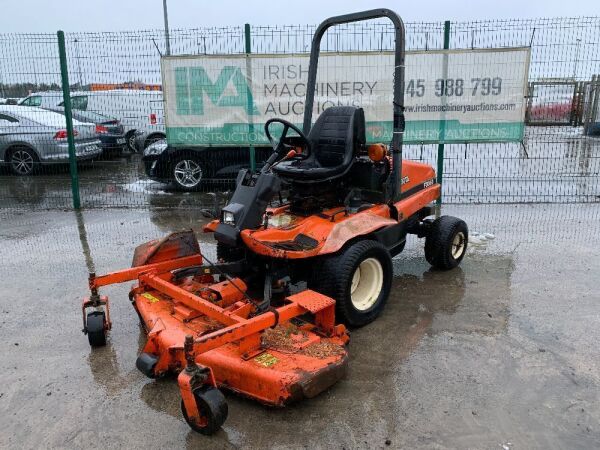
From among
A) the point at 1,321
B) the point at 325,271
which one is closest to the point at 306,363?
the point at 325,271

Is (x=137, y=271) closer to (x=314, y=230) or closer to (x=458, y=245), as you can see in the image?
(x=314, y=230)

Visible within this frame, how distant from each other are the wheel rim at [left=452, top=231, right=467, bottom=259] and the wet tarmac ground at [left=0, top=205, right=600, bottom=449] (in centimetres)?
17

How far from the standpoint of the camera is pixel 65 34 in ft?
26.2

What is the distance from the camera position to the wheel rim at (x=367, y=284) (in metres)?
4.46

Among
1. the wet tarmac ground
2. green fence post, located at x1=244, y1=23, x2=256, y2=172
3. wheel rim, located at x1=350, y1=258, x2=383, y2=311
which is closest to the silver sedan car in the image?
green fence post, located at x1=244, y1=23, x2=256, y2=172

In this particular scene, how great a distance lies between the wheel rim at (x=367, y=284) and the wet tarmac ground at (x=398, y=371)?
0.22 metres

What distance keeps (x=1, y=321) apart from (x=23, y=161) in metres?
7.93

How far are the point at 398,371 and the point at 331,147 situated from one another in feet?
6.83

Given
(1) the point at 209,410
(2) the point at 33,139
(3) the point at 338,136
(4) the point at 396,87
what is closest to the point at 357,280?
(3) the point at 338,136

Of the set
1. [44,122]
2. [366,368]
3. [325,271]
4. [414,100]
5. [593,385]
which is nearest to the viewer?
[593,385]

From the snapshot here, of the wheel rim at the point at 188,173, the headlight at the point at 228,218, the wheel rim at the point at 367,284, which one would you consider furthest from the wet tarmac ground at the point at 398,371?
the wheel rim at the point at 188,173

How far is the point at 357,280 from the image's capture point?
4504 mm

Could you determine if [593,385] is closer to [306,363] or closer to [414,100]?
[306,363]

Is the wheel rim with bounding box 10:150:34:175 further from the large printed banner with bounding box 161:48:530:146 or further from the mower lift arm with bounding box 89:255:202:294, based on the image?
the mower lift arm with bounding box 89:255:202:294
